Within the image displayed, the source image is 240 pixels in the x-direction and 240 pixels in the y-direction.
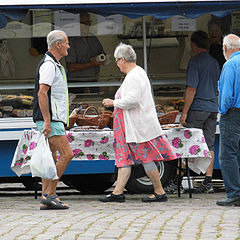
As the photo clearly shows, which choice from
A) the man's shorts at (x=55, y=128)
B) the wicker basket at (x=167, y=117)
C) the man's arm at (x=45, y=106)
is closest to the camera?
the man's arm at (x=45, y=106)

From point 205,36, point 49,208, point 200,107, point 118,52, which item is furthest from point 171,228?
point 205,36

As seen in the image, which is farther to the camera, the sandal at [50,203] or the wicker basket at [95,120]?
the wicker basket at [95,120]

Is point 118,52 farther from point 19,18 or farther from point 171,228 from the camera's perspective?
point 171,228

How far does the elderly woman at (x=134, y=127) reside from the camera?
852 centimetres

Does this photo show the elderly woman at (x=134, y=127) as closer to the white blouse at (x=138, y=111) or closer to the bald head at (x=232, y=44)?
the white blouse at (x=138, y=111)

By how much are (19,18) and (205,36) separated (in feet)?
8.01

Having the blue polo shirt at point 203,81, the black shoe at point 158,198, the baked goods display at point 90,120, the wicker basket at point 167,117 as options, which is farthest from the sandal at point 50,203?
the blue polo shirt at point 203,81

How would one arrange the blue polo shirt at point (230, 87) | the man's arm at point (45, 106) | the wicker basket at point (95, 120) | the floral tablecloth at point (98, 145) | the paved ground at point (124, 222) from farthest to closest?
1. the wicker basket at point (95, 120)
2. the floral tablecloth at point (98, 145)
3. the blue polo shirt at point (230, 87)
4. the man's arm at point (45, 106)
5. the paved ground at point (124, 222)

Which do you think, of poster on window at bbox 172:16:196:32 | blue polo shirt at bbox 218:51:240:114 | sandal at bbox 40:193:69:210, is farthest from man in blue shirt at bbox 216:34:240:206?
poster on window at bbox 172:16:196:32

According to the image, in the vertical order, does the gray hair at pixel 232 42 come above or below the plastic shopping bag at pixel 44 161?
above

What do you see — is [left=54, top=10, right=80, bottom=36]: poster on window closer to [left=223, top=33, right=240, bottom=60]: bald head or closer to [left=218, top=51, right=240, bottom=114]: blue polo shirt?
[left=223, top=33, right=240, bottom=60]: bald head

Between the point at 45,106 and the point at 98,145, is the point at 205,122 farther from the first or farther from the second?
the point at 45,106

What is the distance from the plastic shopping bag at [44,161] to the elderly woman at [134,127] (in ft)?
3.10

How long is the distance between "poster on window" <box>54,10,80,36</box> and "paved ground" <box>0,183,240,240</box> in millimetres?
2771
